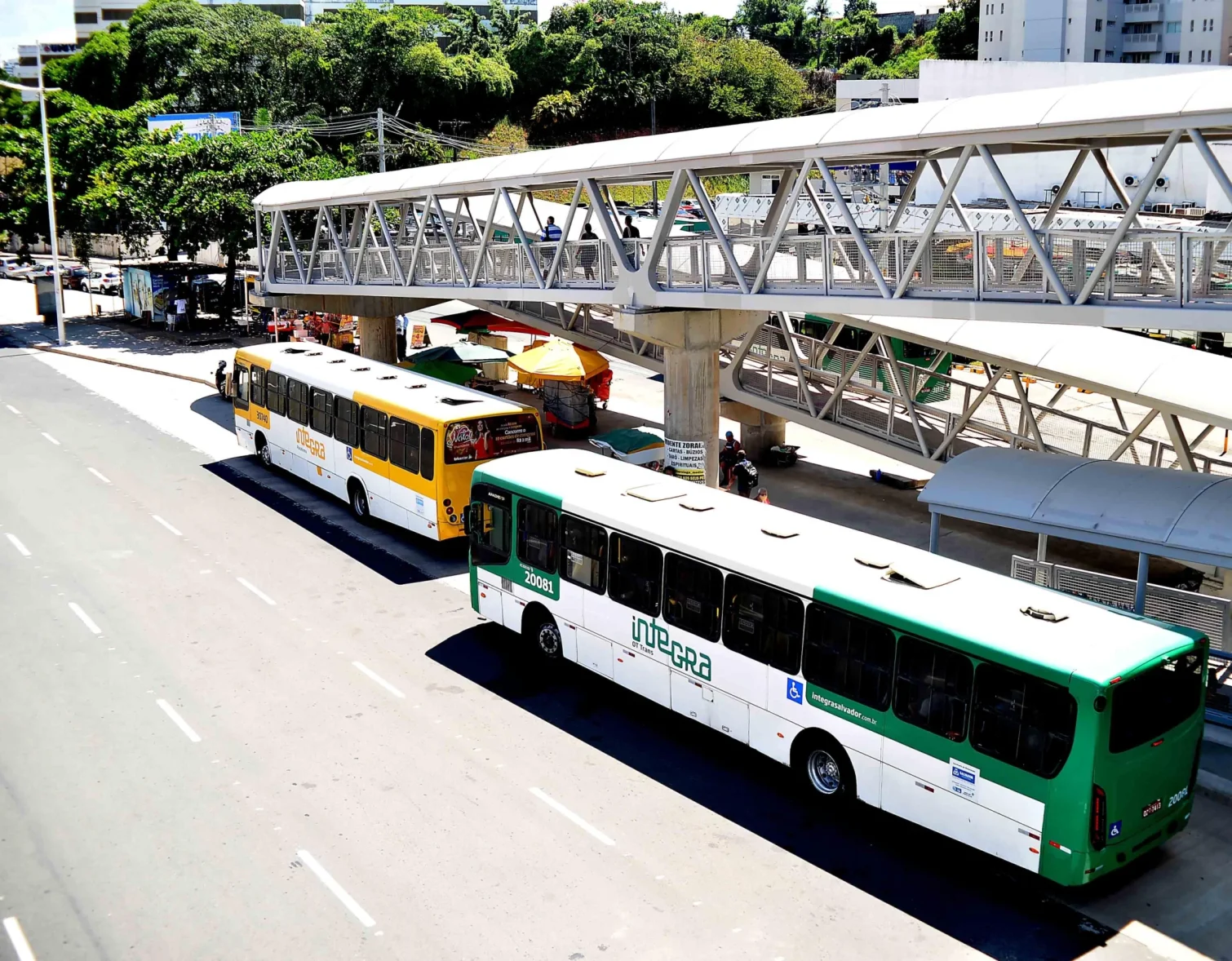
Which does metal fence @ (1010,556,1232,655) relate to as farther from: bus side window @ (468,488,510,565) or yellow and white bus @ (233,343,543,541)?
yellow and white bus @ (233,343,543,541)

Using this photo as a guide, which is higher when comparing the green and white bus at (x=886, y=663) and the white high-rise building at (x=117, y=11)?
the white high-rise building at (x=117, y=11)

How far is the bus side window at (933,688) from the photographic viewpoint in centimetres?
995

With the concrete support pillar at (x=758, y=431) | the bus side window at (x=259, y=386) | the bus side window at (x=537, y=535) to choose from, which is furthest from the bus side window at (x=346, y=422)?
the concrete support pillar at (x=758, y=431)

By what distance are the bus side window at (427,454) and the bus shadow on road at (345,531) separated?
59.7 inches

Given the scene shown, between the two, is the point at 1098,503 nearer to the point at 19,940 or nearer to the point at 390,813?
the point at 390,813

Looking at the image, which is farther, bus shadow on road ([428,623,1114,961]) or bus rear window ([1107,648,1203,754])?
bus shadow on road ([428,623,1114,961])

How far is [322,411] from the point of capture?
71.5ft

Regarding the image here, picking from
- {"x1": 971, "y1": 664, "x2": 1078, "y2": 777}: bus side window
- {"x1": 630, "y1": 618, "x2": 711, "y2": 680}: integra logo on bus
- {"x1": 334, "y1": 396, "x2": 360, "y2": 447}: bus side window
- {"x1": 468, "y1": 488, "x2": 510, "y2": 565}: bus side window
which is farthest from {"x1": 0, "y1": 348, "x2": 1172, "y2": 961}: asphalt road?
{"x1": 334, "y1": 396, "x2": 360, "y2": 447}: bus side window

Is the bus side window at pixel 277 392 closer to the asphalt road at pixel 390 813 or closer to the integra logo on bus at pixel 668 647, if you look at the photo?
the asphalt road at pixel 390 813

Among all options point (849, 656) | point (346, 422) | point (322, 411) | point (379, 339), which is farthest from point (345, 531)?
point (849, 656)

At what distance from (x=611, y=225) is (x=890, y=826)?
10.8 m

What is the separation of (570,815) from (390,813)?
Result: 1726 millimetres

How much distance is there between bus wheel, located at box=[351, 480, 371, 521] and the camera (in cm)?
2092

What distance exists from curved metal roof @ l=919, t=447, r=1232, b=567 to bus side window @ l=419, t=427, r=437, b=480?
7.59 meters
